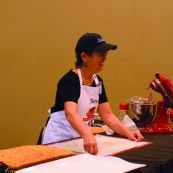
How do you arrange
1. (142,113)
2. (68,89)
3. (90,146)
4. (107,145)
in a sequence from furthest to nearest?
1. (142,113)
2. (68,89)
3. (107,145)
4. (90,146)

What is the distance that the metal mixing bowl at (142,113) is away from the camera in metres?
2.14

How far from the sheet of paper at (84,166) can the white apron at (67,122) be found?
2.14 ft

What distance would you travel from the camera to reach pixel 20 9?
3732 millimetres

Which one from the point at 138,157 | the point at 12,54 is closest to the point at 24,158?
the point at 138,157

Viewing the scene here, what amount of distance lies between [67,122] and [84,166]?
2.55 feet

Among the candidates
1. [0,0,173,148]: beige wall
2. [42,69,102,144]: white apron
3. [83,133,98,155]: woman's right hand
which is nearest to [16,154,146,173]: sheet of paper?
[83,133,98,155]: woman's right hand

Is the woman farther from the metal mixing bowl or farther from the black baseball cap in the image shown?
the metal mixing bowl

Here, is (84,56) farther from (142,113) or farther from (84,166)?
(84,166)

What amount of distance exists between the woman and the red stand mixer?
32 centimetres

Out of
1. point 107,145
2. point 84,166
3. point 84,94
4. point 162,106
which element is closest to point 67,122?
point 84,94

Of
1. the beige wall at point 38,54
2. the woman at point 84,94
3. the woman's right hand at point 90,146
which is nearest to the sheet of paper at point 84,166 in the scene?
the woman's right hand at point 90,146

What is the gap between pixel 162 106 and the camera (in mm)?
2201

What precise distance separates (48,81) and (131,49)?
3.05ft

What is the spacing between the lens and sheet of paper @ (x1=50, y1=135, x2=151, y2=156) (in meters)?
1.51
